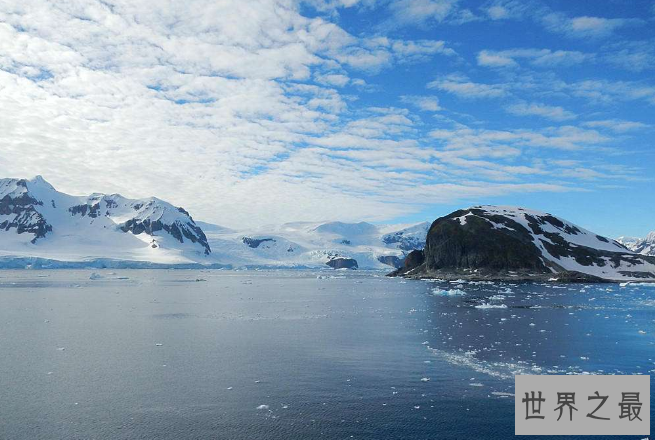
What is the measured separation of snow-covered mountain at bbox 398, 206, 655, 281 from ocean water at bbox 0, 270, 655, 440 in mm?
103605

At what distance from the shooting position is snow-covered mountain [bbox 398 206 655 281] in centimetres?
15100

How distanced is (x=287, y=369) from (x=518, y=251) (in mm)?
142377

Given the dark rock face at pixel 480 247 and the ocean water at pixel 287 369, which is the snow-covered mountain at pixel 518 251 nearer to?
the dark rock face at pixel 480 247

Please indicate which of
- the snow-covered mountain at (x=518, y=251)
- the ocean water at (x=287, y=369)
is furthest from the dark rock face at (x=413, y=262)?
the ocean water at (x=287, y=369)

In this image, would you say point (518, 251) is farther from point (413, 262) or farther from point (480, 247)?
point (413, 262)

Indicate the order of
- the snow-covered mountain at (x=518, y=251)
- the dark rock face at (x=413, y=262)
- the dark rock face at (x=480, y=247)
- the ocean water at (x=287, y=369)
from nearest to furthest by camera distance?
1. the ocean water at (x=287, y=369)
2. the snow-covered mountain at (x=518, y=251)
3. the dark rock face at (x=480, y=247)
4. the dark rock face at (x=413, y=262)

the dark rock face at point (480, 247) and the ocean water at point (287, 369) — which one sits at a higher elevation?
the dark rock face at point (480, 247)

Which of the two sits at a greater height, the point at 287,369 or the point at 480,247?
the point at 480,247

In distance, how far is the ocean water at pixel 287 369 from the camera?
17938 mm

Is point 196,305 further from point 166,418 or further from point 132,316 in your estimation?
point 166,418

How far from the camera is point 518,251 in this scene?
15350 centimetres

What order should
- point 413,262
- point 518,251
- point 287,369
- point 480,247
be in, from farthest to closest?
point 413,262 → point 480,247 → point 518,251 → point 287,369

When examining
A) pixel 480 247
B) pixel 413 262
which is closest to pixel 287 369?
pixel 480 247

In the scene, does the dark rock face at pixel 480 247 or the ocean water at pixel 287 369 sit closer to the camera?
the ocean water at pixel 287 369
